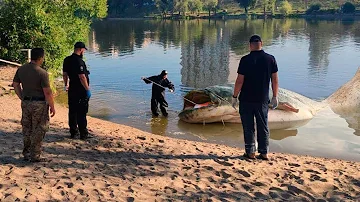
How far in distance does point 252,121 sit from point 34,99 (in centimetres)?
387

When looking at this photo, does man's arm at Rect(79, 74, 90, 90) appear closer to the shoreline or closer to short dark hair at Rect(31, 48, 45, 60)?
short dark hair at Rect(31, 48, 45, 60)

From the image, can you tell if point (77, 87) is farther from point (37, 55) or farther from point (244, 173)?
point (244, 173)

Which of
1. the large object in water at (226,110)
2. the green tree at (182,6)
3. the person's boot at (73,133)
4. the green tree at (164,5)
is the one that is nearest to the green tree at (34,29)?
the large object in water at (226,110)

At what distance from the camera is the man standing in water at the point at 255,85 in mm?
7566

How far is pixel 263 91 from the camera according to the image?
7.66 meters

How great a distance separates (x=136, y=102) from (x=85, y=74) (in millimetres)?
8700

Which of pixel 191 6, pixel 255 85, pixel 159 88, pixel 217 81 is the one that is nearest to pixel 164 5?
pixel 191 6

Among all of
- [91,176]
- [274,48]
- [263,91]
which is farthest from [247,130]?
[274,48]

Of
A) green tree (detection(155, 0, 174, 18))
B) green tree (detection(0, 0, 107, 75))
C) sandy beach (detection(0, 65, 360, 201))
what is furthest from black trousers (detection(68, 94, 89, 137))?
green tree (detection(155, 0, 174, 18))

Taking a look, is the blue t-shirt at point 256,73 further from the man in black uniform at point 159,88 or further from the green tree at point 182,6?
the green tree at point 182,6

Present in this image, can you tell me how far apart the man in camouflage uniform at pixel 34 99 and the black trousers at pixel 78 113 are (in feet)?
5.60

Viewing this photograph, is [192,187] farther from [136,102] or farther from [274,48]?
[274,48]

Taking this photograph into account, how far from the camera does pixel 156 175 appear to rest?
6.91m

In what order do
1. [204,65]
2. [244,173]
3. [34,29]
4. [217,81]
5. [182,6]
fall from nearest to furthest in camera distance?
[244,173]
[34,29]
[217,81]
[204,65]
[182,6]
